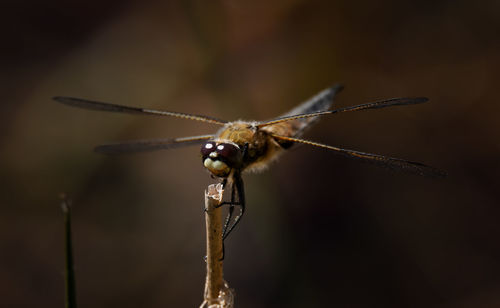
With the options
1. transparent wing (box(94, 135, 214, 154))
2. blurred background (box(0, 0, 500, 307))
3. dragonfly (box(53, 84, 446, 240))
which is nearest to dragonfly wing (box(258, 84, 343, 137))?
dragonfly (box(53, 84, 446, 240))

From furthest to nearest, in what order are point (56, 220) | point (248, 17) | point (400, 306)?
1. point (248, 17)
2. point (56, 220)
3. point (400, 306)

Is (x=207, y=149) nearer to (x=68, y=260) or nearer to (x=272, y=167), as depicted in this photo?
(x=68, y=260)

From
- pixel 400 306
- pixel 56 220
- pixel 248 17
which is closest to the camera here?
pixel 400 306

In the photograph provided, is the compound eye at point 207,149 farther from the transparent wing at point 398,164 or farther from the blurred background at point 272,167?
the blurred background at point 272,167

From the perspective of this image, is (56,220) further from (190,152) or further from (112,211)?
(190,152)

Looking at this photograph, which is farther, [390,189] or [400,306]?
[390,189]

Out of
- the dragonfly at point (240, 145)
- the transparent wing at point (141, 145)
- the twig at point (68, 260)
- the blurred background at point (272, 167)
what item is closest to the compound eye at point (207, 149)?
the dragonfly at point (240, 145)

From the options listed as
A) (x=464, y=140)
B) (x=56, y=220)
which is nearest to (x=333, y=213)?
(x=464, y=140)
